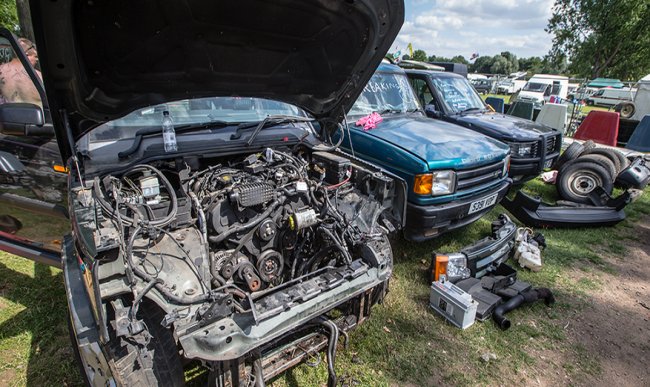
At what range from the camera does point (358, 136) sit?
4070 millimetres

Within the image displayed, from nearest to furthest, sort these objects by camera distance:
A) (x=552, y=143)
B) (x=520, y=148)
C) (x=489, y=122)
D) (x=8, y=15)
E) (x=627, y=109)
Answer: (x=520, y=148) < (x=489, y=122) < (x=552, y=143) < (x=8, y=15) < (x=627, y=109)

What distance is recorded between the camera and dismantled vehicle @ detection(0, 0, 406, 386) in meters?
1.59

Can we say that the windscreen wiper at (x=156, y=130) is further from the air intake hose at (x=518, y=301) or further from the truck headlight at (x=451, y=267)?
the air intake hose at (x=518, y=301)

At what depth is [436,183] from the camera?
336 cm

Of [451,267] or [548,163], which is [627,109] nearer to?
[548,163]

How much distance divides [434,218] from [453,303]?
824 millimetres

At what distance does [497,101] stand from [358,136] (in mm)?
7853

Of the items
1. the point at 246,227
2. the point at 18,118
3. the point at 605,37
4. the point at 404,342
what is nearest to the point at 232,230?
the point at 246,227

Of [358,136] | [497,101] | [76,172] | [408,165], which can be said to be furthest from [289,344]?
[497,101]

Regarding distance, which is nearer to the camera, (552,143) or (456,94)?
(552,143)

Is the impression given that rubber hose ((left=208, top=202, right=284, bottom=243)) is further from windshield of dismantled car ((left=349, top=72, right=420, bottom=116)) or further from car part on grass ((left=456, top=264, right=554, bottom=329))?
windshield of dismantled car ((left=349, top=72, right=420, bottom=116))

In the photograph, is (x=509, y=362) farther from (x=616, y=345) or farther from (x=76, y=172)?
(x=76, y=172)

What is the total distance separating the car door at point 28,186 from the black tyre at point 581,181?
22.5ft

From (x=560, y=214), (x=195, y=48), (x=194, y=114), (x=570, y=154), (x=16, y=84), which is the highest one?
(x=195, y=48)
